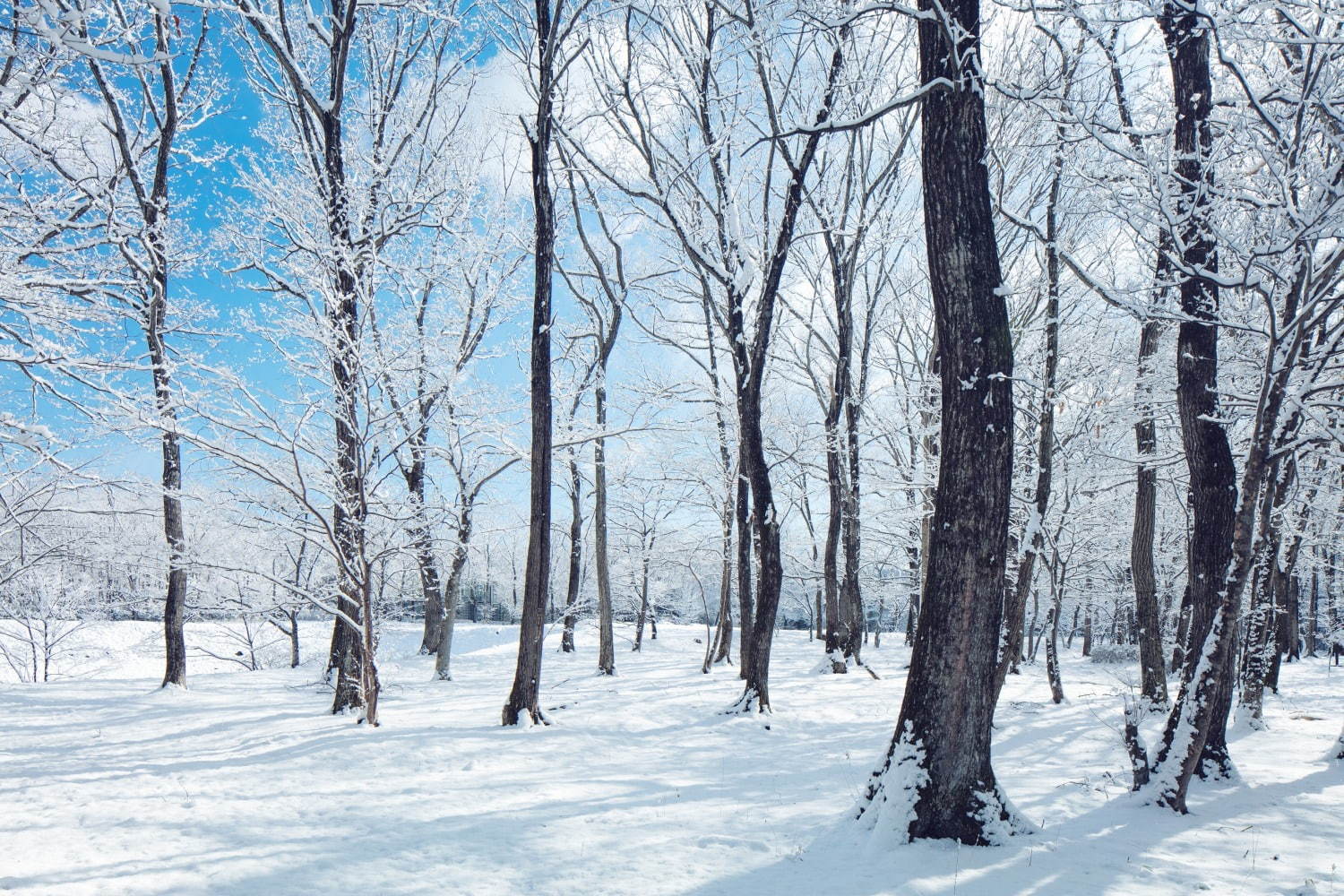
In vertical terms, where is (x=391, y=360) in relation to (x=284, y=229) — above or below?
below

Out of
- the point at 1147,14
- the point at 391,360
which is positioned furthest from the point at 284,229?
the point at 1147,14

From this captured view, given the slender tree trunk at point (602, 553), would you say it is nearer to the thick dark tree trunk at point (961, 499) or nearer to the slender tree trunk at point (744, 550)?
the slender tree trunk at point (744, 550)

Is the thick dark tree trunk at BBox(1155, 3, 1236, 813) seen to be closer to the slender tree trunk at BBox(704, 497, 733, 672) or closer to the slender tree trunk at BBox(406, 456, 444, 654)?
the slender tree trunk at BBox(406, 456, 444, 654)

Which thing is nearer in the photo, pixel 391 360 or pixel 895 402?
pixel 391 360

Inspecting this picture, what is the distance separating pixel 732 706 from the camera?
31.2 feet

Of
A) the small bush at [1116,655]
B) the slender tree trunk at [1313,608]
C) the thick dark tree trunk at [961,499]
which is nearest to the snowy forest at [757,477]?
the thick dark tree trunk at [961,499]

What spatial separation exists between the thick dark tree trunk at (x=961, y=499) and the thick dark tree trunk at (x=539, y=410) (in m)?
4.66

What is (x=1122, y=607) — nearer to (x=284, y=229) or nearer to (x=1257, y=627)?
(x=1257, y=627)

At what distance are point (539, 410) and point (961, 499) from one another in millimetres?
5271

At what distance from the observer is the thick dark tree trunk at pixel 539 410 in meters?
7.96

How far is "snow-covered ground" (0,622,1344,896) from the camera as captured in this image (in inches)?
146

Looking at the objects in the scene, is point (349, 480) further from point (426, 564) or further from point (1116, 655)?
point (1116, 655)

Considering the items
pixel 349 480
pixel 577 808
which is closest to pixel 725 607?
pixel 349 480

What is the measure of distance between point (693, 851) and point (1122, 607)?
1307 inches
